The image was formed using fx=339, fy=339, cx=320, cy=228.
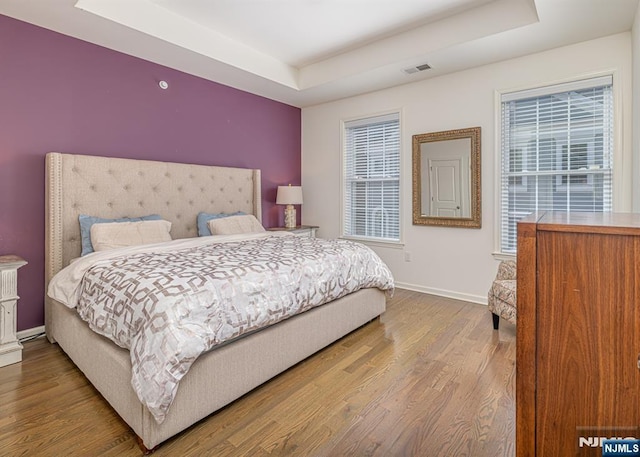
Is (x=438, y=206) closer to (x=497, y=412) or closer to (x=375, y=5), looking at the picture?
(x=375, y=5)

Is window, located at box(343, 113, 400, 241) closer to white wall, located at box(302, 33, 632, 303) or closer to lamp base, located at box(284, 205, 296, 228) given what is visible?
white wall, located at box(302, 33, 632, 303)

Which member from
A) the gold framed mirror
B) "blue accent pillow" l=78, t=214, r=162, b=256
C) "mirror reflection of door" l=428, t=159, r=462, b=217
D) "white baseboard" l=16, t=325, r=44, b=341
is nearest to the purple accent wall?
"white baseboard" l=16, t=325, r=44, b=341

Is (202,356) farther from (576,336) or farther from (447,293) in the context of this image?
(447,293)

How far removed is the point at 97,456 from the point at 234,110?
12.4 feet

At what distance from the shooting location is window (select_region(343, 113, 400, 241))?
4.43 m

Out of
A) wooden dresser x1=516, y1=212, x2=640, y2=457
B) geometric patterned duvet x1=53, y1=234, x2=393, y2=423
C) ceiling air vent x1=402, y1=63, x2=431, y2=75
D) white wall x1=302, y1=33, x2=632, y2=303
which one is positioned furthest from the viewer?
ceiling air vent x1=402, y1=63, x2=431, y2=75

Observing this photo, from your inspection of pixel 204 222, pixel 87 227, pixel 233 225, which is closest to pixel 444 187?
pixel 233 225

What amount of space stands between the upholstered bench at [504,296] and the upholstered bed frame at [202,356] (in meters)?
Result: 0.97

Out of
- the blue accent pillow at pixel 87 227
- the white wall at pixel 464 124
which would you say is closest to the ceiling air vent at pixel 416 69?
the white wall at pixel 464 124

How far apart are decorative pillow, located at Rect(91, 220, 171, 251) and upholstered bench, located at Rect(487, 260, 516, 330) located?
2.91 m

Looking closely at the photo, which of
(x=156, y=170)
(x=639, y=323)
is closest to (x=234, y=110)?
(x=156, y=170)

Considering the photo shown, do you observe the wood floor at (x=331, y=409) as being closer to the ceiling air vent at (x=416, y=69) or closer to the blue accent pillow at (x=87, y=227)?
the blue accent pillow at (x=87, y=227)

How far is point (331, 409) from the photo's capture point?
185 cm

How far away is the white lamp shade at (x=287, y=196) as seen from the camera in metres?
4.64
